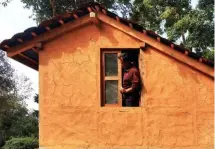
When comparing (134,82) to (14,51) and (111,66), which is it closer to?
(111,66)

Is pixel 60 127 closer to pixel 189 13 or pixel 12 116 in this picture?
pixel 189 13

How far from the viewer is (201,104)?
8.96 metres

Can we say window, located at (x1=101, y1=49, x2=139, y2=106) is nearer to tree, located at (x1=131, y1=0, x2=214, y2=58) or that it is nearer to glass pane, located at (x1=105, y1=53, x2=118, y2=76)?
glass pane, located at (x1=105, y1=53, x2=118, y2=76)

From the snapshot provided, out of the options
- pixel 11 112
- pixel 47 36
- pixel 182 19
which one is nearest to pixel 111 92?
pixel 47 36

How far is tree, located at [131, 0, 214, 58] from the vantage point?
19375mm

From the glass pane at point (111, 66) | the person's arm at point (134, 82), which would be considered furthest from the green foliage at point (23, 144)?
the person's arm at point (134, 82)

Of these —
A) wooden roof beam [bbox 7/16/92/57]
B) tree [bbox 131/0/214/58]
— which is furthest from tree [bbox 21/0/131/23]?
wooden roof beam [bbox 7/16/92/57]

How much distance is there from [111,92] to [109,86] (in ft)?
0.48

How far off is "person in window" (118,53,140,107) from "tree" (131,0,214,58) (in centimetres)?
1087

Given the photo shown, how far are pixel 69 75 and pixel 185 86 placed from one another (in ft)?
8.79

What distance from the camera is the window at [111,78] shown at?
909cm

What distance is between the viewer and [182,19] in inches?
782

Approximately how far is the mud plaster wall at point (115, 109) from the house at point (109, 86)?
0.9 inches

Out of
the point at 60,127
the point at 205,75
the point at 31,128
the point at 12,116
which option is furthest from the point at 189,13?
the point at 12,116
